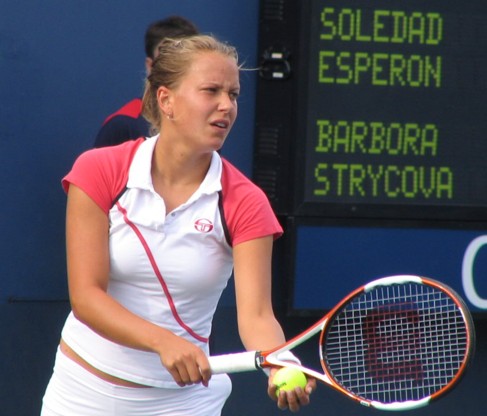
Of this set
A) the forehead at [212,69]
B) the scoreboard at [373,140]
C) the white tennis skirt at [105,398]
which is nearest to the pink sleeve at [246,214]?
the forehead at [212,69]

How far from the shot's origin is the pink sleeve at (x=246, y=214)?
2.73 meters

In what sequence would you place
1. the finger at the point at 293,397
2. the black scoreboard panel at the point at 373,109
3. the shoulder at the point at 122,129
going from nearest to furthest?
the finger at the point at 293,397, the shoulder at the point at 122,129, the black scoreboard panel at the point at 373,109

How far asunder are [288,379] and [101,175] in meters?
0.63

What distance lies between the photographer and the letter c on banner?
15.0 feet

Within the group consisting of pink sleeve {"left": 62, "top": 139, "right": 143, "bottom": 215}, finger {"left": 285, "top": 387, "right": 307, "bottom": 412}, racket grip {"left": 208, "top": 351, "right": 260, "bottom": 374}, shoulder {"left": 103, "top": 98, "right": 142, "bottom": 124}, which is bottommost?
finger {"left": 285, "top": 387, "right": 307, "bottom": 412}

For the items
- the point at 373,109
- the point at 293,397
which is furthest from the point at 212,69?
the point at 373,109

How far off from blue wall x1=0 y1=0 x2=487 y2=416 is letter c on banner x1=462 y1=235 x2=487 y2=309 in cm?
70

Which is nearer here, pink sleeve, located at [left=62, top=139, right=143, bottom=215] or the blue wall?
pink sleeve, located at [left=62, top=139, right=143, bottom=215]

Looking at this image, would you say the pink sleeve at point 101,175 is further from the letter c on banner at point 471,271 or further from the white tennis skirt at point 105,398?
the letter c on banner at point 471,271

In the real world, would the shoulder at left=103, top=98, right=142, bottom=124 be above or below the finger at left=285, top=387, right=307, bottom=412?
above

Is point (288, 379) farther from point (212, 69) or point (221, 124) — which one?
point (212, 69)

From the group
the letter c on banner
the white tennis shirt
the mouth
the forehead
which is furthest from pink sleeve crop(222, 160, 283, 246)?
the letter c on banner

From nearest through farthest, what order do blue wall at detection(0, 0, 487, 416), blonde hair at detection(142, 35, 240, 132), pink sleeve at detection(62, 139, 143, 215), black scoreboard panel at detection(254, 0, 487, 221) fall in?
pink sleeve at detection(62, 139, 143, 215) → blonde hair at detection(142, 35, 240, 132) → black scoreboard panel at detection(254, 0, 487, 221) → blue wall at detection(0, 0, 487, 416)

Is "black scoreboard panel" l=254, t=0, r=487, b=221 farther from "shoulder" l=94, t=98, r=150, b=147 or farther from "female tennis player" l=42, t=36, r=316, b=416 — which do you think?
"female tennis player" l=42, t=36, r=316, b=416
